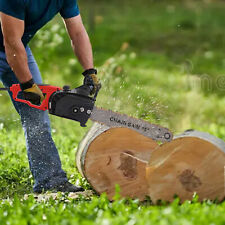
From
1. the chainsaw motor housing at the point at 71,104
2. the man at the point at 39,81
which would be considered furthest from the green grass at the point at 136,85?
the chainsaw motor housing at the point at 71,104

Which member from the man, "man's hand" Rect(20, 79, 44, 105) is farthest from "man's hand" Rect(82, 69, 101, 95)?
"man's hand" Rect(20, 79, 44, 105)

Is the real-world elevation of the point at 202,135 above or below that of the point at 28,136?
above

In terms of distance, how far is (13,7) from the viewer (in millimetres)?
3447

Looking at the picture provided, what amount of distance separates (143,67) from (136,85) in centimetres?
489

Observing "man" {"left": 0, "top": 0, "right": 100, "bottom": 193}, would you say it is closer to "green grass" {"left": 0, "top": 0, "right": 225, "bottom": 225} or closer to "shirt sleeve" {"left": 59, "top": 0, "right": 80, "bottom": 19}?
"shirt sleeve" {"left": 59, "top": 0, "right": 80, "bottom": 19}

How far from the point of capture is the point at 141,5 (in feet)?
55.7

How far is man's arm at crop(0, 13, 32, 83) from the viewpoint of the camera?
137 inches

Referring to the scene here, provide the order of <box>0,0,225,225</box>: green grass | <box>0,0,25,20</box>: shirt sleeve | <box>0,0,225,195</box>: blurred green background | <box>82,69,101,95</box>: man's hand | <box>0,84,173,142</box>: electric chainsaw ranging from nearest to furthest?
<box>0,0,225,225</box>: green grass
<box>0,0,25,20</box>: shirt sleeve
<box>0,84,173,142</box>: electric chainsaw
<box>82,69,101,95</box>: man's hand
<box>0,0,225,195</box>: blurred green background

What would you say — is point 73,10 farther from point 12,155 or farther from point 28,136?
point 12,155

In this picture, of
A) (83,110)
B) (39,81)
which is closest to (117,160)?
(83,110)

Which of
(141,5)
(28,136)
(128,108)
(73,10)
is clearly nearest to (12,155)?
(28,136)

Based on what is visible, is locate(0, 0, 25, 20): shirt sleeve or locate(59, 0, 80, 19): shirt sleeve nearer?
locate(0, 0, 25, 20): shirt sleeve

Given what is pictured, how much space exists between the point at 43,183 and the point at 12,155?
961 mm

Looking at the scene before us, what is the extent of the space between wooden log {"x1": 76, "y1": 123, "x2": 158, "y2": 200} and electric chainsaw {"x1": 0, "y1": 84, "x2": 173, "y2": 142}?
0.06 meters
